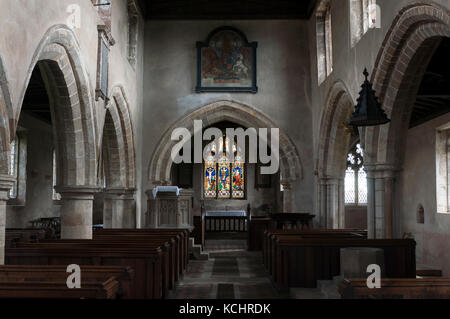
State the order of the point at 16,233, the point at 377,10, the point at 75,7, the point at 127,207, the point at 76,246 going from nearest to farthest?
1. the point at 76,246
2. the point at 75,7
3. the point at 377,10
4. the point at 16,233
5. the point at 127,207

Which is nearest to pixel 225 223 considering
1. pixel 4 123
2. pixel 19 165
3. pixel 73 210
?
pixel 19 165

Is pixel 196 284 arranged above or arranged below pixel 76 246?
below

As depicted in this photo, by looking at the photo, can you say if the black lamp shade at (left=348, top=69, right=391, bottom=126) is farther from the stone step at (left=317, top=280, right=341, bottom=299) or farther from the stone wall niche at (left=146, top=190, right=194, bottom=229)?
the stone wall niche at (left=146, top=190, right=194, bottom=229)

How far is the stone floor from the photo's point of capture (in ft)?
22.6

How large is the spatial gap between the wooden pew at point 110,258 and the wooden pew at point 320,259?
1.93 meters

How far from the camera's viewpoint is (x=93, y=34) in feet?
29.3

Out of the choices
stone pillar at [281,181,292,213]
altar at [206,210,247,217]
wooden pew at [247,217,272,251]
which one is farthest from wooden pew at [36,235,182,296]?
altar at [206,210,247,217]

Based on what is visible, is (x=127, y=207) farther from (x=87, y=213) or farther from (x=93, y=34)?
(x=93, y=34)

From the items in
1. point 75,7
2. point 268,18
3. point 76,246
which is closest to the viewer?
point 76,246

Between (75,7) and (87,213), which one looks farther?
(87,213)

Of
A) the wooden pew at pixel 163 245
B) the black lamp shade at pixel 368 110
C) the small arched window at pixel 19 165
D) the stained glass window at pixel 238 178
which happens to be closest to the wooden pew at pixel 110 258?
the wooden pew at pixel 163 245
